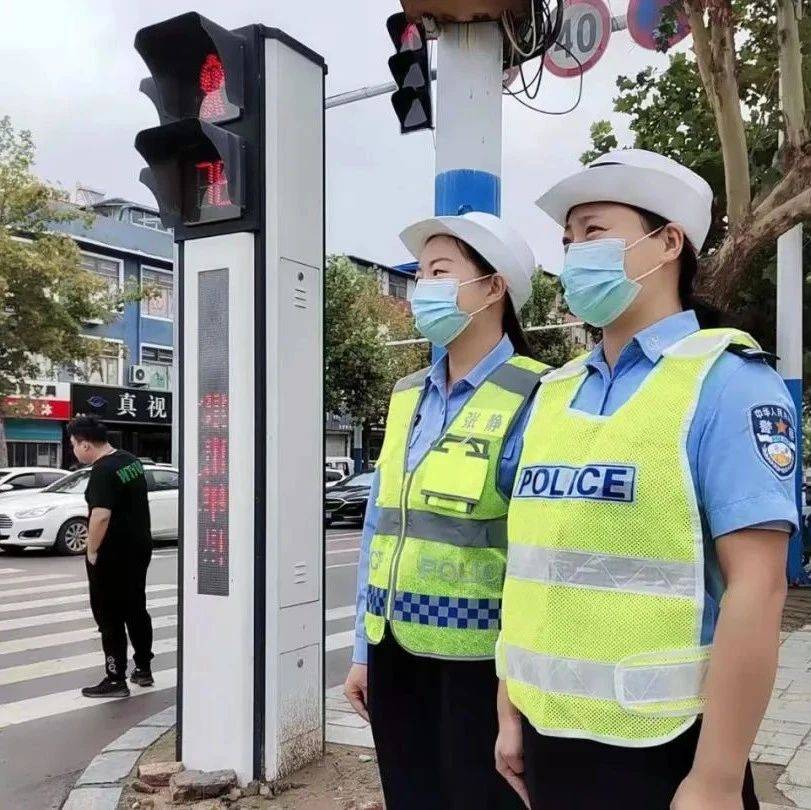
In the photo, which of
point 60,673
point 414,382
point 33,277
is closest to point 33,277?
point 33,277

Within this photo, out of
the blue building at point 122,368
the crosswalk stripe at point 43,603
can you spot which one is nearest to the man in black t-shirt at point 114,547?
the crosswalk stripe at point 43,603

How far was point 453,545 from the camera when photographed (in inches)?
89.0

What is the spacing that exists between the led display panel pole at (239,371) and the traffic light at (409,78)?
0.59m

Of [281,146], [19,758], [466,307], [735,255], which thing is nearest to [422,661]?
[466,307]

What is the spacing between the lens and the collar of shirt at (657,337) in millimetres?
1744

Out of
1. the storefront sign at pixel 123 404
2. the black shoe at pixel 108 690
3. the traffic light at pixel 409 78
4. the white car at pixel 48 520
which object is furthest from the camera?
the storefront sign at pixel 123 404

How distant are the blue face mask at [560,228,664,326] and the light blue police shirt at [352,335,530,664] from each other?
0.59 metres

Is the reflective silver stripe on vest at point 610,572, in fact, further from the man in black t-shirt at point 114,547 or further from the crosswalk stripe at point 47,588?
the crosswalk stripe at point 47,588

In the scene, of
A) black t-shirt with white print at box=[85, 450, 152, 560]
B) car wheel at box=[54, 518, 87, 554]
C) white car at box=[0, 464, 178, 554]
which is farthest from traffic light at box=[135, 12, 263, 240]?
car wheel at box=[54, 518, 87, 554]

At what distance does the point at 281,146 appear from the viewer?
4254 millimetres

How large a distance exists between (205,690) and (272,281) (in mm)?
1850

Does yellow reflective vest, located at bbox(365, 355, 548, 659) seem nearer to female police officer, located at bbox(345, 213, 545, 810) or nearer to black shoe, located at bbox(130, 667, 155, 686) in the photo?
female police officer, located at bbox(345, 213, 545, 810)

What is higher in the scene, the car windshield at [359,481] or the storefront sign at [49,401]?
the storefront sign at [49,401]

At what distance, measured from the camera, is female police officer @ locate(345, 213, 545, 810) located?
2.25 meters
